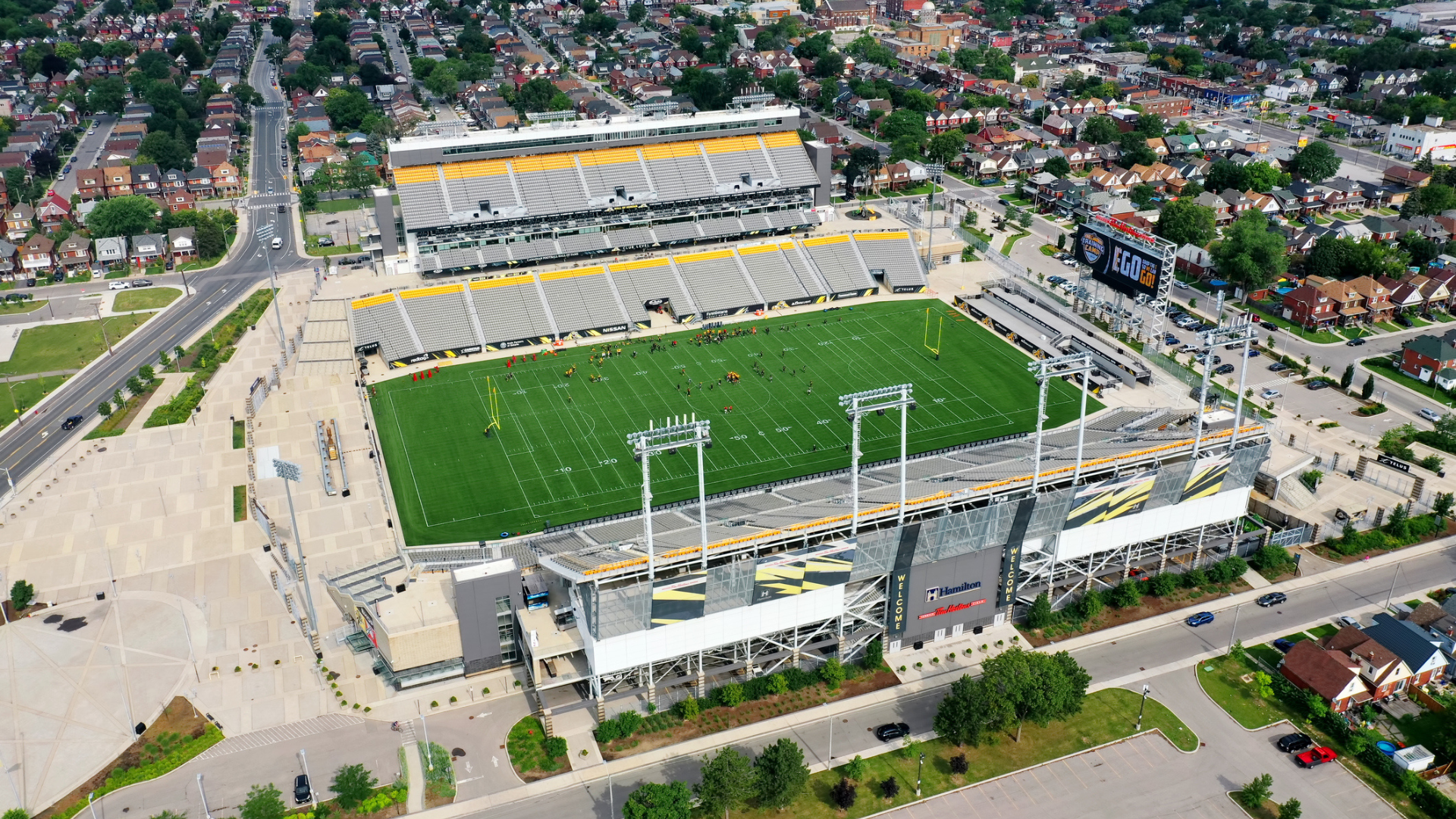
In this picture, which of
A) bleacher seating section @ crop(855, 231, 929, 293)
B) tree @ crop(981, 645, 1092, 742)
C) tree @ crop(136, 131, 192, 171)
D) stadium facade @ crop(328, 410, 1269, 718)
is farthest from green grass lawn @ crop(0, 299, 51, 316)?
tree @ crop(981, 645, 1092, 742)

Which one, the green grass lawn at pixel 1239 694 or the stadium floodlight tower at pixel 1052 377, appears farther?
the stadium floodlight tower at pixel 1052 377

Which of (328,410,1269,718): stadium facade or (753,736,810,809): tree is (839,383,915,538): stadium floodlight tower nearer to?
(328,410,1269,718): stadium facade

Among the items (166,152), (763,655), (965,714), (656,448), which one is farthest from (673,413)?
(166,152)

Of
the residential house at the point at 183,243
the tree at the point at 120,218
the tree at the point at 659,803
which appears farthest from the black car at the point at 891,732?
the tree at the point at 120,218

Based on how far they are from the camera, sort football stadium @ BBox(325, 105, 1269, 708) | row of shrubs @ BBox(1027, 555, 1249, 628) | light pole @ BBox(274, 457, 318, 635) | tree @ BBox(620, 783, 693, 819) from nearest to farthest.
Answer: tree @ BBox(620, 783, 693, 819), football stadium @ BBox(325, 105, 1269, 708), light pole @ BBox(274, 457, 318, 635), row of shrubs @ BBox(1027, 555, 1249, 628)

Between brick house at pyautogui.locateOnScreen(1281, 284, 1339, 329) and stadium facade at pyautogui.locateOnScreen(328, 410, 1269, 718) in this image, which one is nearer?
stadium facade at pyautogui.locateOnScreen(328, 410, 1269, 718)

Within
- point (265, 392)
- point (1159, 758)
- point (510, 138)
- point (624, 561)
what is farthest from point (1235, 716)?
point (510, 138)

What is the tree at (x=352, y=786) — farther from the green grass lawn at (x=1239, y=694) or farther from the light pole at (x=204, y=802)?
the green grass lawn at (x=1239, y=694)
